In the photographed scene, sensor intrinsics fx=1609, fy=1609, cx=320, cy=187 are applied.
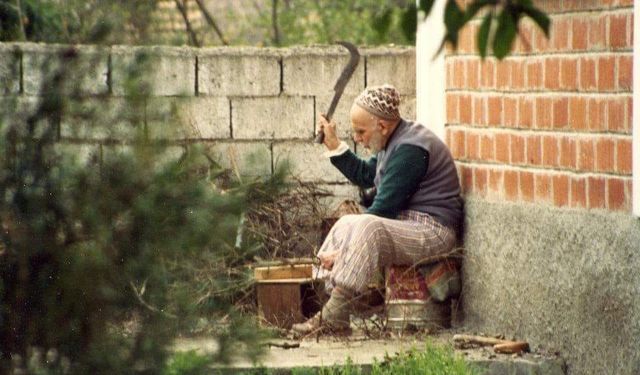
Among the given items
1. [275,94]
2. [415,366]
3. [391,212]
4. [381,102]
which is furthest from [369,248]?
[275,94]

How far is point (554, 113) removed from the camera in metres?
6.40

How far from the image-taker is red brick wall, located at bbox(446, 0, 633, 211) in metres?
5.83

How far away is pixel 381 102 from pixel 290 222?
3.17ft

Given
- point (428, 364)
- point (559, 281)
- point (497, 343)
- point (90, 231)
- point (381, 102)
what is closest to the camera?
point (90, 231)

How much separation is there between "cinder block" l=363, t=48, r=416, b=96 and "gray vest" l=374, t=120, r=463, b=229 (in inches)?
40.2

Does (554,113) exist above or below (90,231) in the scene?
above

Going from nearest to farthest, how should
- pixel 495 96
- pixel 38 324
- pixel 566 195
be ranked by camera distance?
1. pixel 38 324
2. pixel 566 195
3. pixel 495 96

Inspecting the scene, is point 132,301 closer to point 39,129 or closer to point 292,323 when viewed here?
point 39,129

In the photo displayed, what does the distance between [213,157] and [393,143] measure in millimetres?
1317

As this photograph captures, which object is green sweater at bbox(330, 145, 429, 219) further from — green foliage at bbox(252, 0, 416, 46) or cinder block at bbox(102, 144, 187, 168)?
green foliage at bbox(252, 0, 416, 46)

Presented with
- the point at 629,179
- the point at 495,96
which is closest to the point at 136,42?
the point at 629,179

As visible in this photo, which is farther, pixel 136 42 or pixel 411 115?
pixel 411 115

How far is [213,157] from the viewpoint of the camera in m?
8.33

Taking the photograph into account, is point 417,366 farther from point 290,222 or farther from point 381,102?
point 290,222
